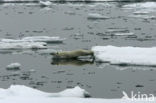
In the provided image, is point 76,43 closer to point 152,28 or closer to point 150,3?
point 152,28

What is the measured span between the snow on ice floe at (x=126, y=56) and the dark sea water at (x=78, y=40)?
24cm

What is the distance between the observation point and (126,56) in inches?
529

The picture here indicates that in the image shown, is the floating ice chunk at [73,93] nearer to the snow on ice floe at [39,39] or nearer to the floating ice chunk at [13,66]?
the floating ice chunk at [13,66]

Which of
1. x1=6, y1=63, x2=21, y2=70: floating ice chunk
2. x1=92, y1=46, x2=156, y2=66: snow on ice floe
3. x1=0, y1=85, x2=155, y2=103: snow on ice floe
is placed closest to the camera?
x1=0, y1=85, x2=155, y2=103: snow on ice floe

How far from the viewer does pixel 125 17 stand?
77.4 feet

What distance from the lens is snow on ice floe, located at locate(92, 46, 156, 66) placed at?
13.0m

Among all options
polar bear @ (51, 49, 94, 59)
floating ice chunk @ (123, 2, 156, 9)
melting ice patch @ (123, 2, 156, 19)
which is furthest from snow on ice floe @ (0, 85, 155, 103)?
floating ice chunk @ (123, 2, 156, 9)

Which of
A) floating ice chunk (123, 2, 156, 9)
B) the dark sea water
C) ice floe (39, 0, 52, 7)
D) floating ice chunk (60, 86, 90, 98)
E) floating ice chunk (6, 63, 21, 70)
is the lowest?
floating ice chunk (123, 2, 156, 9)

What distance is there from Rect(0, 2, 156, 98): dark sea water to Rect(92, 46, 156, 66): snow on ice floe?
0.77 ft

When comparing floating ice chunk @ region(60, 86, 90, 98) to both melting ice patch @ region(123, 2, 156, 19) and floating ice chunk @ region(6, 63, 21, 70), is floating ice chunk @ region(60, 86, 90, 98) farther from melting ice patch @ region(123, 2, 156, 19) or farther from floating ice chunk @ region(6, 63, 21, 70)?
melting ice patch @ region(123, 2, 156, 19)

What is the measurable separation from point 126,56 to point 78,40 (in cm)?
391

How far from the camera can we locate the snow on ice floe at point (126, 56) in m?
13.0

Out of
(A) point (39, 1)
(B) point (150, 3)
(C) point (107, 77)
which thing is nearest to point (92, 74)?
(C) point (107, 77)

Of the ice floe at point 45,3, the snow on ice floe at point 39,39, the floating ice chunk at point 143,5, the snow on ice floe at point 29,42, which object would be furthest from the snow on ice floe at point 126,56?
the ice floe at point 45,3
